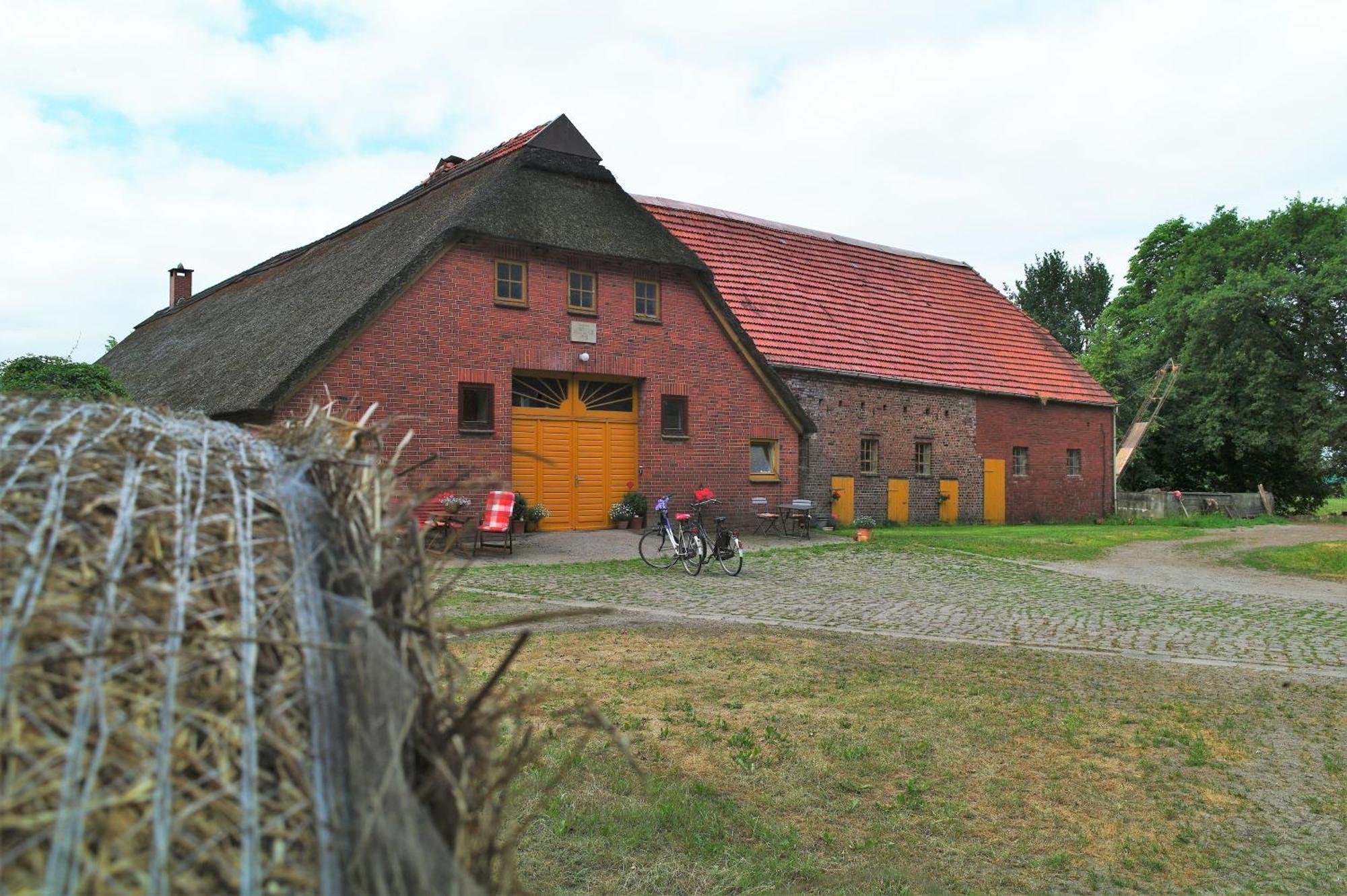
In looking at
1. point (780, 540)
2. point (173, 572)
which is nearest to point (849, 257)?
point (780, 540)

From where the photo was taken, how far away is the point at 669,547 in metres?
16.8

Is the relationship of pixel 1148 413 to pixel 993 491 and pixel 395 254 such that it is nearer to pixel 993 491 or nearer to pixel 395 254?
pixel 993 491

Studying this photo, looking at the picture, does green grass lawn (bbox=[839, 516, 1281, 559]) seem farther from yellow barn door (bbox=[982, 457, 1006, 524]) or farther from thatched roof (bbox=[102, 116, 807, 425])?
thatched roof (bbox=[102, 116, 807, 425])

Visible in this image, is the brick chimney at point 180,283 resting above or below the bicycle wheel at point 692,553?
above

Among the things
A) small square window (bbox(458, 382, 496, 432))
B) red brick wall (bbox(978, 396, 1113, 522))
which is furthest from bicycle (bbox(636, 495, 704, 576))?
red brick wall (bbox(978, 396, 1113, 522))

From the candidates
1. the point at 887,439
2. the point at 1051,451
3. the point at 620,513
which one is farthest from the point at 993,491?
the point at 620,513

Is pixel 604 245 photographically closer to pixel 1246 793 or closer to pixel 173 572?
pixel 1246 793

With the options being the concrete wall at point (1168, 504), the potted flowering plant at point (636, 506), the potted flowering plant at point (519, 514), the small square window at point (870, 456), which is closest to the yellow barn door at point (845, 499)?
the small square window at point (870, 456)

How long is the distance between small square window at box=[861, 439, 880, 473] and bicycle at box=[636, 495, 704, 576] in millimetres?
8580

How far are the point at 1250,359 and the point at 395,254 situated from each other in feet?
98.1

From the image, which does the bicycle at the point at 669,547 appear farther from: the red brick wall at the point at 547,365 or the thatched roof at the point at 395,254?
the thatched roof at the point at 395,254

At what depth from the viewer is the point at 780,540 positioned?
20047 mm

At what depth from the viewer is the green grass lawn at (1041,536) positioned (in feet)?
62.7

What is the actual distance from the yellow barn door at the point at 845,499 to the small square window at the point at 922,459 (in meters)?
2.53
